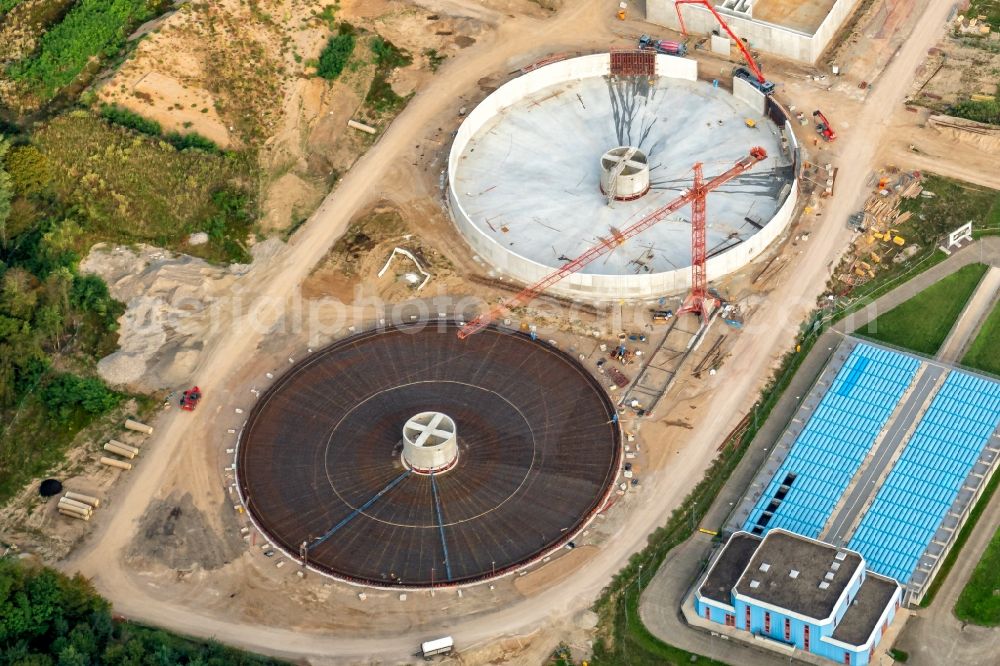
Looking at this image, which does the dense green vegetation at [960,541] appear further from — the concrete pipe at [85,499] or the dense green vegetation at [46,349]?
the dense green vegetation at [46,349]

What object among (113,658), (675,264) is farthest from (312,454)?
(675,264)

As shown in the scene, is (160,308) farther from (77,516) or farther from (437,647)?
(437,647)

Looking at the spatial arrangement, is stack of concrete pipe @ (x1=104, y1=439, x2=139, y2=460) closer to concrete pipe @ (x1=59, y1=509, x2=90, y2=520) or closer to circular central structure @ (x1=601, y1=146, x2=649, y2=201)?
concrete pipe @ (x1=59, y1=509, x2=90, y2=520)

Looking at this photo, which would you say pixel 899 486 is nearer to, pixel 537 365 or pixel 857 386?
pixel 857 386

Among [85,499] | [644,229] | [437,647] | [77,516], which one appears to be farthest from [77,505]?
[644,229]

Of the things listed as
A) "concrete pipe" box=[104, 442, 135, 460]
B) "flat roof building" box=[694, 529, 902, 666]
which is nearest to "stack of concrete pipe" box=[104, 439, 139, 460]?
"concrete pipe" box=[104, 442, 135, 460]

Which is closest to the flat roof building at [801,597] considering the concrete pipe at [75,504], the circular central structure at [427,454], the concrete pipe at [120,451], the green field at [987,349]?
the circular central structure at [427,454]
